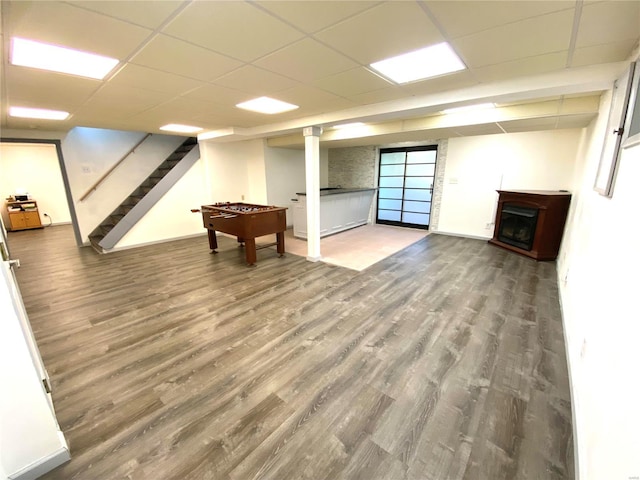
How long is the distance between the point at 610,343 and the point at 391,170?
6.85 meters

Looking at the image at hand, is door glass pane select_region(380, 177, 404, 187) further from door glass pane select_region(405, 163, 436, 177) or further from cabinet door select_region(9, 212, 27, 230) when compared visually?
cabinet door select_region(9, 212, 27, 230)

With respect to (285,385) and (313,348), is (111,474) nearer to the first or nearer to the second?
(285,385)

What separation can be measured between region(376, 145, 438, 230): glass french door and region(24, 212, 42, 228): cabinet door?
32.8ft

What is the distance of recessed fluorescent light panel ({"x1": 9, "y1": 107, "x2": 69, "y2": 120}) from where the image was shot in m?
3.52

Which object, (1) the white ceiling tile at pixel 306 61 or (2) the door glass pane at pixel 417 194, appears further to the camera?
(2) the door glass pane at pixel 417 194

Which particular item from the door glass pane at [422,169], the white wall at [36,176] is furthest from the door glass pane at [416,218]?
the white wall at [36,176]

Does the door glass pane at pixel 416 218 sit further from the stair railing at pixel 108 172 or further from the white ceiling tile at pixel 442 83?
the stair railing at pixel 108 172

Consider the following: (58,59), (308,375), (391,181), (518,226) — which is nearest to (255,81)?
(58,59)

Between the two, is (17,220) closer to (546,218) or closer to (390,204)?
(390,204)

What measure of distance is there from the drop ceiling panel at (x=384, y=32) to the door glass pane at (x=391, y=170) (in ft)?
18.8

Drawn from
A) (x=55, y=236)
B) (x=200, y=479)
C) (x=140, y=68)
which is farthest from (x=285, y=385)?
(x=55, y=236)

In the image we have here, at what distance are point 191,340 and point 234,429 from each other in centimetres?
114

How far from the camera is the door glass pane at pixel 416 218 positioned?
722 centimetres

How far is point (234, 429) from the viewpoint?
163cm
